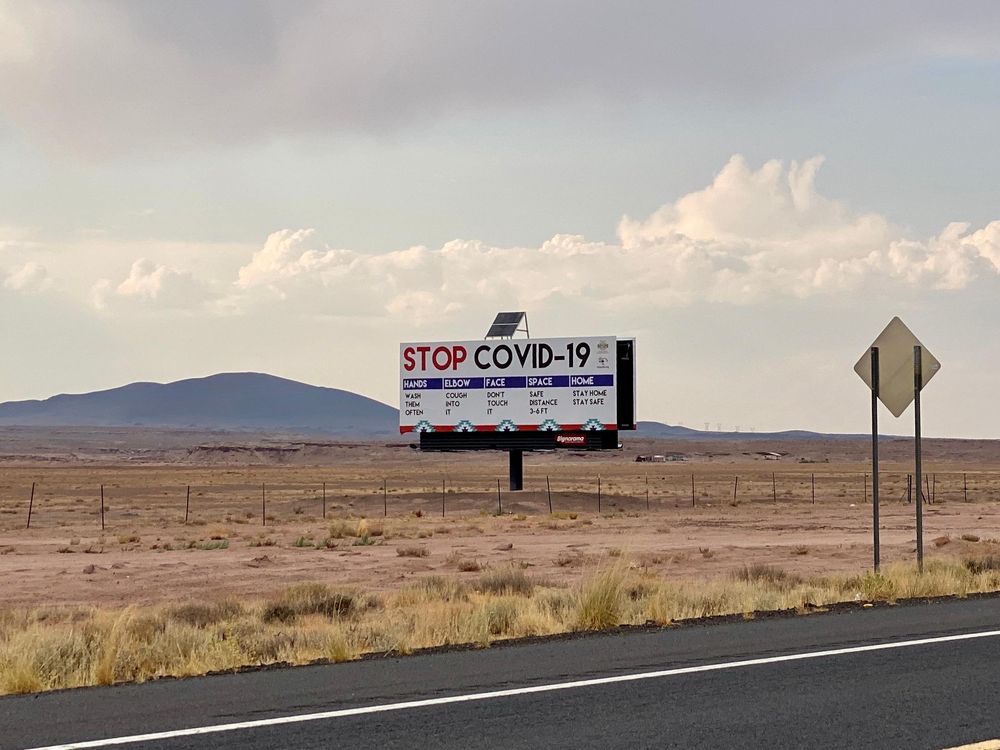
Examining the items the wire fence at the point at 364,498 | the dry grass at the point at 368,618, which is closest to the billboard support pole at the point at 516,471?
the wire fence at the point at 364,498

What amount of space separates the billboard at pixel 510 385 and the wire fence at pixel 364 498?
3.61 meters

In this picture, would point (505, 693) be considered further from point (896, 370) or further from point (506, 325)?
point (506, 325)

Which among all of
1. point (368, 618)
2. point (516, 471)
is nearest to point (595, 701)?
point (368, 618)

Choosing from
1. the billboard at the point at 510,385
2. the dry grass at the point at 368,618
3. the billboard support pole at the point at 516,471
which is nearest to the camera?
the dry grass at the point at 368,618

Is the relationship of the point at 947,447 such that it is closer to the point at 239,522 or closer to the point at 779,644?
the point at 239,522

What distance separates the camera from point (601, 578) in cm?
1466

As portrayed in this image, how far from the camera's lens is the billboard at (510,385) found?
49031 mm

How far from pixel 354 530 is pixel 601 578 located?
2466 cm

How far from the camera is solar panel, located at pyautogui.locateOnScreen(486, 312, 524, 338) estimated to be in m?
51.3

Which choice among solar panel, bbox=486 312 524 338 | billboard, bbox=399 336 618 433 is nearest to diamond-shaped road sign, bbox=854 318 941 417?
billboard, bbox=399 336 618 433

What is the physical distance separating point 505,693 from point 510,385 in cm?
4078

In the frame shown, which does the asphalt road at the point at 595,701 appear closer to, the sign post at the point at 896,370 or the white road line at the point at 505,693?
the white road line at the point at 505,693

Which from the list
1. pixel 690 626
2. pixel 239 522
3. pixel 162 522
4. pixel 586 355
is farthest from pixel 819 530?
pixel 690 626

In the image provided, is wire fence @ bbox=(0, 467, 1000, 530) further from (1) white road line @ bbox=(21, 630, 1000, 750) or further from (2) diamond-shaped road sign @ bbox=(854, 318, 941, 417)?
(1) white road line @ bbox=(21, 630, 1000, 750)
